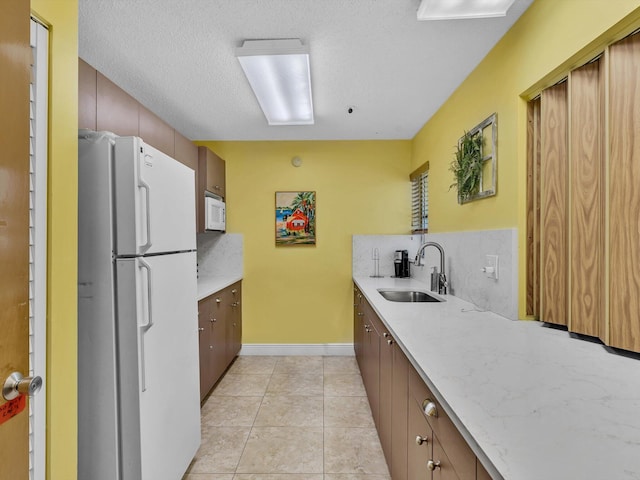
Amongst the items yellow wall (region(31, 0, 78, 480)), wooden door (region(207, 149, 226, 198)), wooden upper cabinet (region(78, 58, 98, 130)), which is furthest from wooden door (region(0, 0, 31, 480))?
wooden door (region(207, 149, 226, 198))

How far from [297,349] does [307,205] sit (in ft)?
5.50

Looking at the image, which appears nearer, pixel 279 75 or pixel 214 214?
pixel 279 75

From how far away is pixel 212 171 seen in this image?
3.46 m

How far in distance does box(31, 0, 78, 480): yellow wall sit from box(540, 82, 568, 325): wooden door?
6.61 feet

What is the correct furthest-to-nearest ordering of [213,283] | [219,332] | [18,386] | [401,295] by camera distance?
[213,283] < [219,332] < [401,295] < [18,386]

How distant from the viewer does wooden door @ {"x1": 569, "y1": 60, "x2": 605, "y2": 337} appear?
130cm

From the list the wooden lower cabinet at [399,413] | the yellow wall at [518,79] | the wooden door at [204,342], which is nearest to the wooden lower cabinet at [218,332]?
the wooden door at [204,342]

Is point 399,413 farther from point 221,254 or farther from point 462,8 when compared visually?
point 221,254

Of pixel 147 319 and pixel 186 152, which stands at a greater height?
pixel 186 152

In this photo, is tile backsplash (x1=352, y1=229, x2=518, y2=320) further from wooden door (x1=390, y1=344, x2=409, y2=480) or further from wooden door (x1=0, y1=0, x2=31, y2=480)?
wooden door (x1=0, y1=0, x2=31, y2=480)

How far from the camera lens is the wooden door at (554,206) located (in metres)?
1.50

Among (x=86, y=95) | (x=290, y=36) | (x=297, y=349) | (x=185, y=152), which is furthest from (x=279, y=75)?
(x=297, y=349)

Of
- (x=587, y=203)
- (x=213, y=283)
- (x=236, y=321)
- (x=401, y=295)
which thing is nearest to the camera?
(x=587, y=203)

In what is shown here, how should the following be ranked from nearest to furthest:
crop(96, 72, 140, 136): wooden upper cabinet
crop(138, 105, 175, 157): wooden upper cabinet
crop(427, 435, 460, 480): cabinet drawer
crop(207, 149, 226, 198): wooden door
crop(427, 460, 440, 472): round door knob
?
crop(427, 435, 460, 480): cabinet drawer → crop(427, 460, 440, 472): round door knob → crop(96, 72, 140, 136): wooden upper cabinet → crop(138, 105, 175, 157): wooden upper cabinet → crop(207, 149, 226, 198): wooden door
